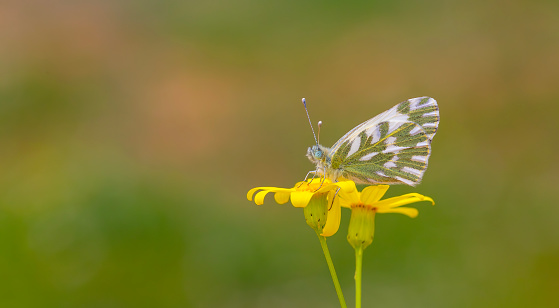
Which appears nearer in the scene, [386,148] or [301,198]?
[301,198]

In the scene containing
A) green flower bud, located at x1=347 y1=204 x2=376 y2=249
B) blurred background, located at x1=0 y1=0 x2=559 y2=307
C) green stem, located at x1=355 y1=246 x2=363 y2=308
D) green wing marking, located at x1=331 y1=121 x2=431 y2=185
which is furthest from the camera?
blurred background, located at x1=0 y1=0 x2=559 y2=307

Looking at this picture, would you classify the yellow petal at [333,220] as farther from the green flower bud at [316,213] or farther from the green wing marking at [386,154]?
the green wing marking at [386,154]

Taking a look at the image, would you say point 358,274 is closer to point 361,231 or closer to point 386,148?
point 361,231

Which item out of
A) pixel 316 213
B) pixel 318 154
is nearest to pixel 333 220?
pixel 316 213

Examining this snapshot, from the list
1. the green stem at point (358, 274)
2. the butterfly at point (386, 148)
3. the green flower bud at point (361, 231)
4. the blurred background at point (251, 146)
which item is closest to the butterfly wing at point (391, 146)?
the butterfly at point (386, 148)

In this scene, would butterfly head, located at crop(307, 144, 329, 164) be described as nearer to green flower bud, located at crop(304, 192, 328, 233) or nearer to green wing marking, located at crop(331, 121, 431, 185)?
green wing marking, located at crop(331, 121, 431, 185)

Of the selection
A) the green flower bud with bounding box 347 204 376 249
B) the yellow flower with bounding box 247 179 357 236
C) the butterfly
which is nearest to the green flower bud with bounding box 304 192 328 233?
the yellow flower with bounding box 247 179 357 236
